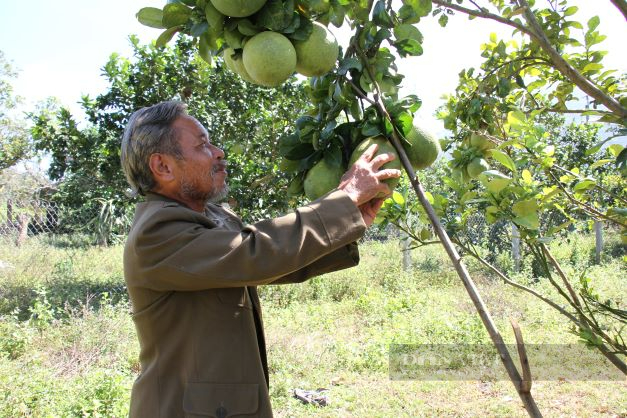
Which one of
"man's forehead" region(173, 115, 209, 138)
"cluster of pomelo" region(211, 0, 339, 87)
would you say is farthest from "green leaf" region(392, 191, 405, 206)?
"man's forehead" region(173, 115, 209, 138)

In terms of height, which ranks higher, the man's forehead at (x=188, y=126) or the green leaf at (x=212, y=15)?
the green leaf at (x=212, y=15)

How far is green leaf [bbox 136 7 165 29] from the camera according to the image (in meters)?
1.22

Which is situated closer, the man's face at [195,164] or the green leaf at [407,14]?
the green leaf at [407,14]

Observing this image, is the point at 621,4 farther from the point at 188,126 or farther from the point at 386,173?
the point at 188,126

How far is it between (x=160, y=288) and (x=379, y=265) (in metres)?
9.24

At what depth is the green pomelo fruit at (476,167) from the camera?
1995 mm

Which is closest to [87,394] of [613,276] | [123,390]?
[123,390]

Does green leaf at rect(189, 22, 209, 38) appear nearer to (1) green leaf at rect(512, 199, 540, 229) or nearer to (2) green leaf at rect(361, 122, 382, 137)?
(2) green leaf at rect(361, 122, 382, 137)

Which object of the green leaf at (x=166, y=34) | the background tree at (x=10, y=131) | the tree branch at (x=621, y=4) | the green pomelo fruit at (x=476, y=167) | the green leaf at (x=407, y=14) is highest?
the background tree at (x=10, y=131)

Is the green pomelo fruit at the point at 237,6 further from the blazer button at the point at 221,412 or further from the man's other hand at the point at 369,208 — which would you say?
the blazer button at the point at 221,412

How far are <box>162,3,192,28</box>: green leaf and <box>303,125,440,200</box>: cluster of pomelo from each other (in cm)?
47

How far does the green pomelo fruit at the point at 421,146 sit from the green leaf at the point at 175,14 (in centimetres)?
60

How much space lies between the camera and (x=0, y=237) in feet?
38.2

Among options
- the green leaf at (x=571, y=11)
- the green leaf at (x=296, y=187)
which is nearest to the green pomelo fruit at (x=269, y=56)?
the green leaf at (x=296, y=187)
